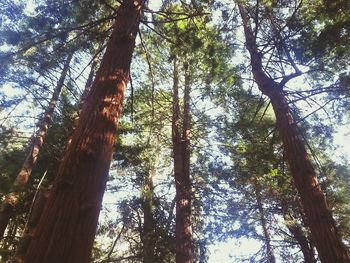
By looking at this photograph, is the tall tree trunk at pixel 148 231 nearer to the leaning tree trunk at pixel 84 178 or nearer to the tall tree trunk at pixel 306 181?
the tall tree trunk at pixel 306 181

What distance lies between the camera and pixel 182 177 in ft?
35.0

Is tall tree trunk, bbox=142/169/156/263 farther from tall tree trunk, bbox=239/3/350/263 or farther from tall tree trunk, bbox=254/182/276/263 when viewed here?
tall tree trunk, bbox=239/3/350/263

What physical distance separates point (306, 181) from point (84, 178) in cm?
448

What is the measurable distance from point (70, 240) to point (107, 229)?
1116 cm

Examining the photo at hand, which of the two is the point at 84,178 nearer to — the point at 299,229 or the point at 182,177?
the point at 182,177

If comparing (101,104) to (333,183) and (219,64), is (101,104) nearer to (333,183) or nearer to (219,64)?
(219,64)

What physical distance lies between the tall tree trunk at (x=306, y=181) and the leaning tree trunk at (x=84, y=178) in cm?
382

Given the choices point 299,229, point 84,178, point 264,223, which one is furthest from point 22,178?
point 299,229

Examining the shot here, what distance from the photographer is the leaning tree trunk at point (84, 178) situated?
7.86 feet

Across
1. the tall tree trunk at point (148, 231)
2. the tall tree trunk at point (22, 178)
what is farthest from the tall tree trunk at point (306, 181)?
the tall tree trunk at point (148, 231)

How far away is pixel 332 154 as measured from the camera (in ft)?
43.8

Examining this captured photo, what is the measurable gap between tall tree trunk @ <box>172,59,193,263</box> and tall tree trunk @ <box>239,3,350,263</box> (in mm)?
3801

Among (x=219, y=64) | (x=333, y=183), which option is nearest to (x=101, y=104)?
(x=219, y=64)

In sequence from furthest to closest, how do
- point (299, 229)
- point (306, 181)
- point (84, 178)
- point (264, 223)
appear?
point (264, 223) < point (299, 229) < point (306, 181) < point (84, 178)
